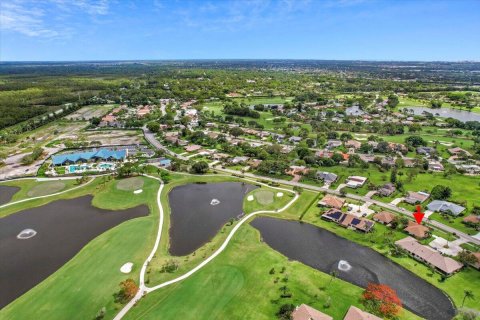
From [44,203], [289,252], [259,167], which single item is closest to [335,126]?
[259,167]

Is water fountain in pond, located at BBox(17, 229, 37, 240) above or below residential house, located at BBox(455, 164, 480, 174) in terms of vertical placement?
below

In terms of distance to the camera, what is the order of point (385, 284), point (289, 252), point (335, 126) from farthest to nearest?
point (335, 126) < point (289, 252) < point (385, 284)

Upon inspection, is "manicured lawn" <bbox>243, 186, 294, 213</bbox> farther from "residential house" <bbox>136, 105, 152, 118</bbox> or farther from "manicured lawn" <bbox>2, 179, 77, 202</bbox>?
"residential house" <bbox>136, 105, 152, 118</bbox>

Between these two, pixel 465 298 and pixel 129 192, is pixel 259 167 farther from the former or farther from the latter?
pixel 465 298

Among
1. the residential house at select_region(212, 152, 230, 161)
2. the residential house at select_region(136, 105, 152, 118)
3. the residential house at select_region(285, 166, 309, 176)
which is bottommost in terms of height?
the residential house at select_region(285, 166, 309, 176)

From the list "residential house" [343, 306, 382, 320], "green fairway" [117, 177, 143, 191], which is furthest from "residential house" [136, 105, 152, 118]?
"residential house" [343, 306, 382, 320]
